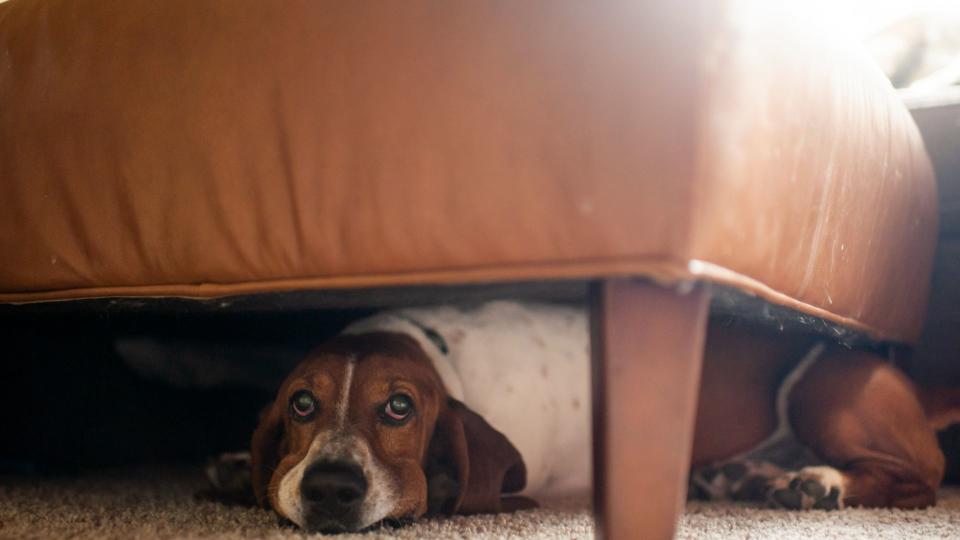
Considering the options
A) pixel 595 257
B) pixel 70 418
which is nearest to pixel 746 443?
pixel 595 257

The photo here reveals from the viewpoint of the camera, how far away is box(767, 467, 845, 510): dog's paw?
1.58 meters

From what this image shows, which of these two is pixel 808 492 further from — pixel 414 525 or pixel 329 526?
pixel 329 526

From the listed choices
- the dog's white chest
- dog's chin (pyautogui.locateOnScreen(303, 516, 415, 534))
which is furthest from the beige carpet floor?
the dog's white chest

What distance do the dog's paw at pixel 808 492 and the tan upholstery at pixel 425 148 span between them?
35 cm

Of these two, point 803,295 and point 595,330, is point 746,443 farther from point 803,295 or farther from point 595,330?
point 595,330

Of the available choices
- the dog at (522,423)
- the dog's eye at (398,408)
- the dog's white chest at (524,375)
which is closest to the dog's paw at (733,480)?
the dog at (522,423)

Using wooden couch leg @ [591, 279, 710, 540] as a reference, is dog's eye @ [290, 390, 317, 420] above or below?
below

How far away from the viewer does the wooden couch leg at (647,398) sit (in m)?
0.98

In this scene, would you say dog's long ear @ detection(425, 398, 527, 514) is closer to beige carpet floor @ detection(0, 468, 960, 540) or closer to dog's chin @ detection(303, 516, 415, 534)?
beige carpet floor @ detection(0, 468, 960, 540)

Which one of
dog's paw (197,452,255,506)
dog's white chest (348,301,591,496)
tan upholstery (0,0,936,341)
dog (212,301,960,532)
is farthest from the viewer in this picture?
dog's white chest (348,301,591,496)

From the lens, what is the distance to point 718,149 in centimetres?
94

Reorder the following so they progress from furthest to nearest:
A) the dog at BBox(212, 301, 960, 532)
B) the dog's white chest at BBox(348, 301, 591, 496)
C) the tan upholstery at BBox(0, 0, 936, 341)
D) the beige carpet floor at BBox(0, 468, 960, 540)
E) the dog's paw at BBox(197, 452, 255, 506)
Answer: the dog's white chest at BBox(348, 301, 591, 496)
the dog's paw at BBox(197, 452, 255, 506)
the dog at BBox(212, 301, 960, 532)
the beige carpet floor at BBox(0, 468, 960, 540)
the tan upholstery at BBox(0, 0, 936, 341)

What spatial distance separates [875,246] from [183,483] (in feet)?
4.80

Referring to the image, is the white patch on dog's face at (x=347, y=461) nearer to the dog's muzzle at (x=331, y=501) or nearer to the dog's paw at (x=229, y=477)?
the dog's muzzle at (x=331, y=501)
